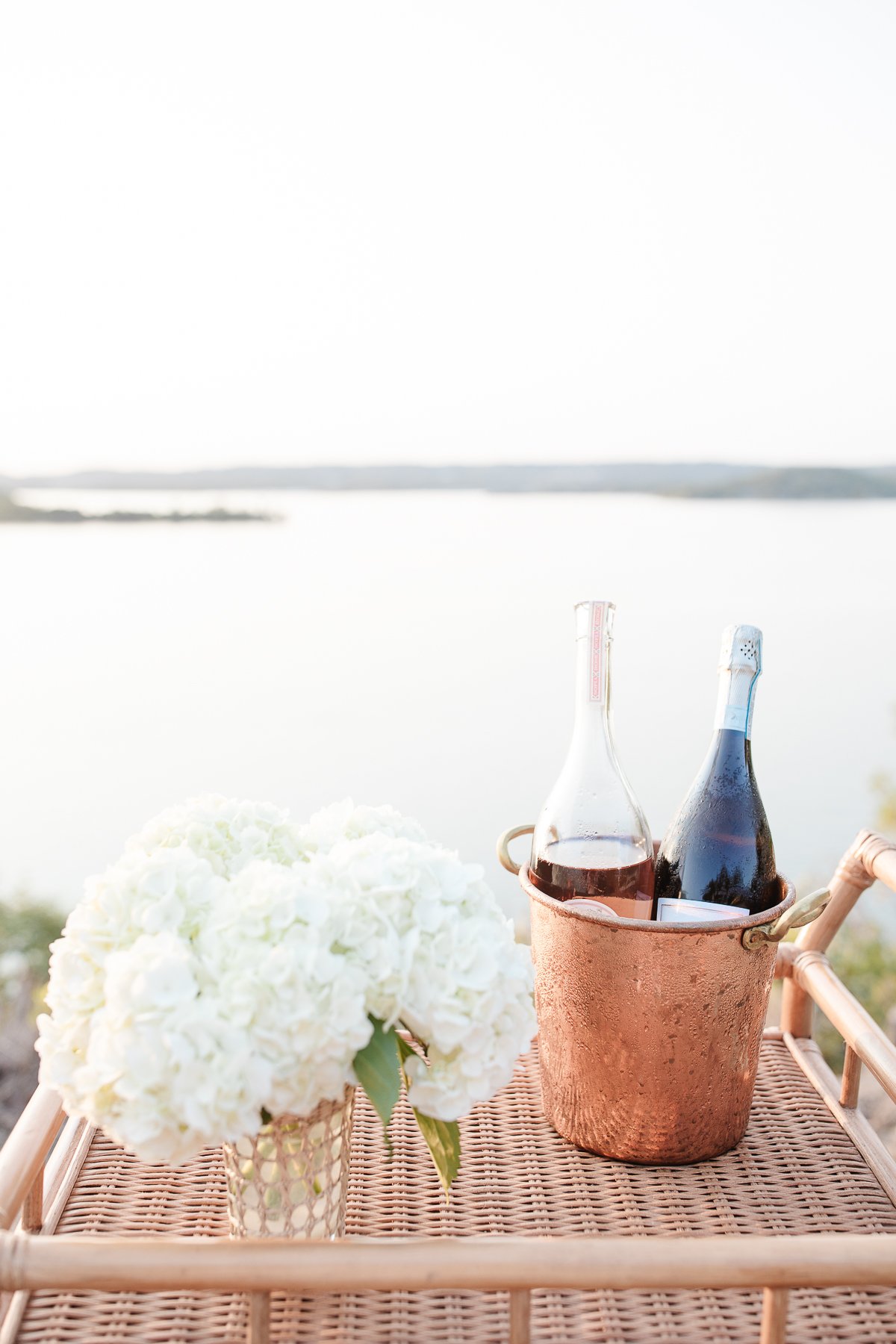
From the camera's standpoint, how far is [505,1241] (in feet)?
1.47

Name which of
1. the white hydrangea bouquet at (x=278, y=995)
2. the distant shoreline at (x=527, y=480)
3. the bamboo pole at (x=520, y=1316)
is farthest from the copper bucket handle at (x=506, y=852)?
the distant shoreline at (x=527, y=480)

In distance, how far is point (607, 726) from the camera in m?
A: 0.76

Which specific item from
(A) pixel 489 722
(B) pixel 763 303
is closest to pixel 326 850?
(A) pixel 489 722

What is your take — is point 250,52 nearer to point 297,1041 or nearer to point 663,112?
point 663,112

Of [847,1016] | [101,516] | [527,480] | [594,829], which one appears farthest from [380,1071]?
[101,516]

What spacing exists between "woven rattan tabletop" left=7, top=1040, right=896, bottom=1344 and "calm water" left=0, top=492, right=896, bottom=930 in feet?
4.11

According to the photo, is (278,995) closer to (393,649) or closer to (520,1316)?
(520,1316)

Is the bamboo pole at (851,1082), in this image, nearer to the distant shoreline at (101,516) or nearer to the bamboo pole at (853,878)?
the bamboo pole at (853,878)

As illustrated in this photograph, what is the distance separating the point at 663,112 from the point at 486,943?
2020mm

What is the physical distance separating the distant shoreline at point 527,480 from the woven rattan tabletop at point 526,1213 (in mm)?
1313

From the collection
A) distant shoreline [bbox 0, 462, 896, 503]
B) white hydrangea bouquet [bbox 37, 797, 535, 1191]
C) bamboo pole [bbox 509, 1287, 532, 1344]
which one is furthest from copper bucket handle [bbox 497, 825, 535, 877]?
distant shoreline [bbox 0, 462, 896, 503]

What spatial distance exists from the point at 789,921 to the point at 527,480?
150 cm

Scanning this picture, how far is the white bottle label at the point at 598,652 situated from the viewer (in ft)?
2.30

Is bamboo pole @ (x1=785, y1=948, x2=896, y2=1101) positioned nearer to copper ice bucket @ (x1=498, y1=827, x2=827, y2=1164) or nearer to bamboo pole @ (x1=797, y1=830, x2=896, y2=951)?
bamboo pole @ (x1=797, y1=830, x2=896, y2=951)
